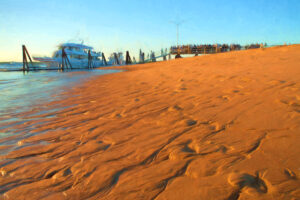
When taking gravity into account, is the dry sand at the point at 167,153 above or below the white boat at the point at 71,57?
below

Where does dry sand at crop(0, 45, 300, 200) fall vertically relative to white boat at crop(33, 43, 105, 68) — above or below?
below

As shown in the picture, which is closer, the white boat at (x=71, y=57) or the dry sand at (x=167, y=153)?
the dry sand at (x=167, y=153)

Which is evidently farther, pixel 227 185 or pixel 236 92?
pixel 236 92

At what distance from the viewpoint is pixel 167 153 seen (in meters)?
1.45

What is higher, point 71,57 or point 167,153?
point 71,57

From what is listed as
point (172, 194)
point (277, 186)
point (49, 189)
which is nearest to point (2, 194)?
point (49, 189)

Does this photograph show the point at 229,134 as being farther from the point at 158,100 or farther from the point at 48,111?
the point at 48,111

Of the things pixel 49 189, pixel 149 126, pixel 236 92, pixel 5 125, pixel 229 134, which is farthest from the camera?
pixel 236 92

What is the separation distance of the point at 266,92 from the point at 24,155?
3.27 m

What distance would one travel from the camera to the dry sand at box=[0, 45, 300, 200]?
1.06 meters

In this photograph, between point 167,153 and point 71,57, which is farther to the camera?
point 71,57

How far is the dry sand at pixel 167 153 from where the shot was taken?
41.8 inches

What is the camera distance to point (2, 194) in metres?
1.08

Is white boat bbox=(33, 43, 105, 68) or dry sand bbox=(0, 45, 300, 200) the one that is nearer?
dry sand bbox=(0, 45, 300, 200)
